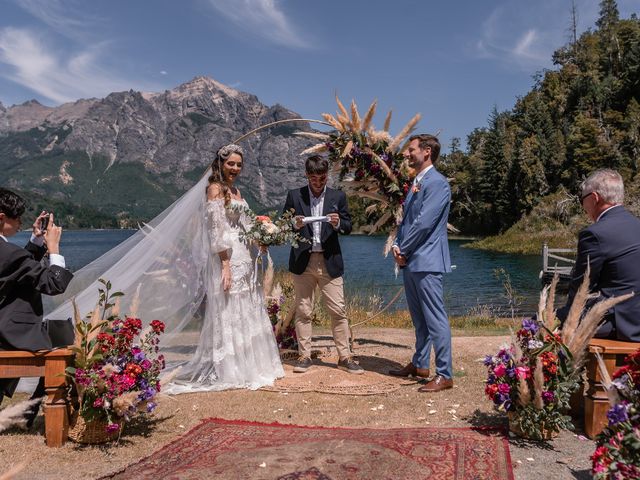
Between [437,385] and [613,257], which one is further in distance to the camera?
[437,385]

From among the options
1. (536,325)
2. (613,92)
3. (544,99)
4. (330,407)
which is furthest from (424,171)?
(544,99)

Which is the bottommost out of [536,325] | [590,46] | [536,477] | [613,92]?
[536,477]

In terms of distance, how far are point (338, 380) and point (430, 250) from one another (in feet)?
6.25

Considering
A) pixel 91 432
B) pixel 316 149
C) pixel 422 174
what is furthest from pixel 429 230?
pixel 91 432

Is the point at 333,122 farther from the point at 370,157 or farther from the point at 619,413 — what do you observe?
the point at 619,413

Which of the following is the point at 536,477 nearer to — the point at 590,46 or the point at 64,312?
the point at 64,312

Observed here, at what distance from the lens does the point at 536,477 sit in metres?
3.65

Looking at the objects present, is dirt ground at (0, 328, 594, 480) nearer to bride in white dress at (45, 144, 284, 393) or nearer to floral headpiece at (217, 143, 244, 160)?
bride in white dress at (45, 144, 284, 393)

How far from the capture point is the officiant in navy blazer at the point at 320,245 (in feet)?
21.2

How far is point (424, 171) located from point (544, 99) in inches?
3192

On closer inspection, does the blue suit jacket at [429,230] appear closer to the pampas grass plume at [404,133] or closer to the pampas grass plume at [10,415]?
the pampas grass plume at [404,133]

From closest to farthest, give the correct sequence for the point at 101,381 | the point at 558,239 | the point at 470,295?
the point at 101,381, the point at 470,295, the point at 558,239

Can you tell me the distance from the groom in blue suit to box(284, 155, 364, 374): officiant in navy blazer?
85 centimetres

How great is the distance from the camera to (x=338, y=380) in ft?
21.0
